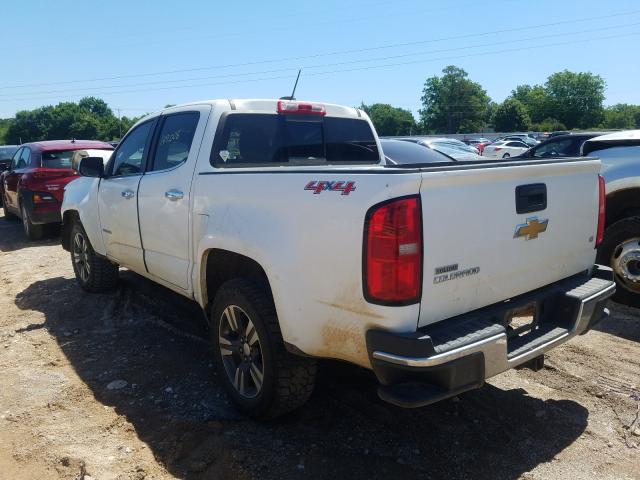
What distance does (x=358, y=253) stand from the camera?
8.01ft

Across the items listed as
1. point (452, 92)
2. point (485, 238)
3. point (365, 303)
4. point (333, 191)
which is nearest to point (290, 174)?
point (333, 191)

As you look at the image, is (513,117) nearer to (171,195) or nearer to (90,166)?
(90,166)

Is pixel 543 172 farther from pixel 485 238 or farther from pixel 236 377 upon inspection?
pixel 236 377

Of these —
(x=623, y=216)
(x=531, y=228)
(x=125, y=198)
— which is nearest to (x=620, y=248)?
(x=623, y=216)

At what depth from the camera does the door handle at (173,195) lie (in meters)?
3.77

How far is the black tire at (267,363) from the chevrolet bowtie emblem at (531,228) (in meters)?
1.36

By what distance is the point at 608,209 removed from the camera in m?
5.41

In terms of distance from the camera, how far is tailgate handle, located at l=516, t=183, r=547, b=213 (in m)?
2.79

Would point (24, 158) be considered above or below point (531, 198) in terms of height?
above

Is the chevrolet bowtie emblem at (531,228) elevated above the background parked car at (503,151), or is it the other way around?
the chevrolet bowtie emblem at (531,228)

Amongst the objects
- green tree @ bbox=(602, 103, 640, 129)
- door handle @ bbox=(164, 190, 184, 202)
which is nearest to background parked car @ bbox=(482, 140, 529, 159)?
door handle @ bbox=(164, 190, 184, 202)

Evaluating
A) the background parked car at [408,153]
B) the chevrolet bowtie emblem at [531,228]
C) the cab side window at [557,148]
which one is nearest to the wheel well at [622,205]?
the chevrolet bowtie emblem at [531,228]

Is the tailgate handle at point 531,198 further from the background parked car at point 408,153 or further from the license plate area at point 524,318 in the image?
the background parked car at point 408,153

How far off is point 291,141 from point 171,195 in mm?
1014
